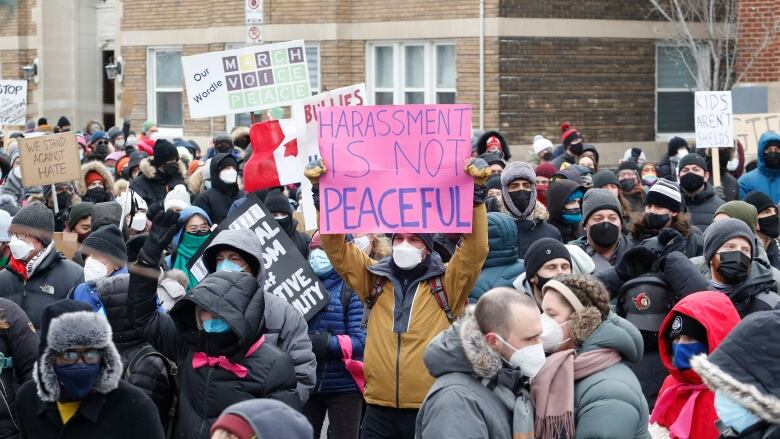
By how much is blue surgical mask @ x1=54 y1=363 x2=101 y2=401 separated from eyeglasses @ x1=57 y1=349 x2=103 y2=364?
2 centimetres

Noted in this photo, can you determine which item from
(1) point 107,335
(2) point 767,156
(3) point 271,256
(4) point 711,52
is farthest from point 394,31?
(1) point 107,335

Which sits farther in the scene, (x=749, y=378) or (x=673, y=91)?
(x=673, y=91)

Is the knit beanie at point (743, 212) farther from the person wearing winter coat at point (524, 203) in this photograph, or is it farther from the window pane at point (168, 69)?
the window pane at point (168, 69)

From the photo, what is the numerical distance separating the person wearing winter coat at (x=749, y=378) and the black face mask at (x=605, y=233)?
3.90 metres

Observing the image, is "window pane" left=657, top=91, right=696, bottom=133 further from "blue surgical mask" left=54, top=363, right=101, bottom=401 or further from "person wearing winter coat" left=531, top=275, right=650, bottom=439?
"blue surgical mask" left=54, top=363, right=101, bottom=401

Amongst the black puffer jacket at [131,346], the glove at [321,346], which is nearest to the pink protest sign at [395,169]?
the glove at [321,346]

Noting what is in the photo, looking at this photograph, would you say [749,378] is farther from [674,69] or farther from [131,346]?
[674,69]

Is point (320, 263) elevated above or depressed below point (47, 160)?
below

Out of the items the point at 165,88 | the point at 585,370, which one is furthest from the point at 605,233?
the point at 165,88

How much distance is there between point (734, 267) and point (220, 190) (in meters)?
6.35

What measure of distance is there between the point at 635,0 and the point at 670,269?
656 inches

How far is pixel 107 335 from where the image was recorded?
5.22 metres

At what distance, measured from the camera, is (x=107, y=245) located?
7352 mm

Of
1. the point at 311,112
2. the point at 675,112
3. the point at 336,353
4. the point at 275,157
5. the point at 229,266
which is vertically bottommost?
the point at 336,353
